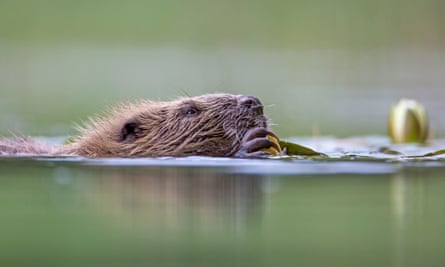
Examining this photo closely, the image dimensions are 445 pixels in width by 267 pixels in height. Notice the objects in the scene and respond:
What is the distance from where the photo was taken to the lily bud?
9750mm

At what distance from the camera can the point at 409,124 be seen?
9.78 meters

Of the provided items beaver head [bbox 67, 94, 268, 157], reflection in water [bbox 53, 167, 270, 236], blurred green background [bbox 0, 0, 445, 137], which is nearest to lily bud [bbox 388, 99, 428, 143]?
beaver head [bbox 67, 94, 268, 157]

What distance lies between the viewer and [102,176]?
267 inches

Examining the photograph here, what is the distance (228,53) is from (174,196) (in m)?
18.0

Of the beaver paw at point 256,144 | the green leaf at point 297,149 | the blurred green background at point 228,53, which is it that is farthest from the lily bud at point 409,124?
the blurred green background at point 228,53

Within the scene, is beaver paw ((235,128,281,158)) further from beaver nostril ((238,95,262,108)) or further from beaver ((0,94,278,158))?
beaver nostril ((238,95,262,108))

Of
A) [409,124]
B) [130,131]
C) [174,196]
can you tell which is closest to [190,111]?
[130,131]

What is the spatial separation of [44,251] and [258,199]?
4.85ft

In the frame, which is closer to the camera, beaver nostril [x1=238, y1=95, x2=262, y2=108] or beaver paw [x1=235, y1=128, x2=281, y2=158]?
beaver paw [x1=235, y1=128, x2=281, y2=158]

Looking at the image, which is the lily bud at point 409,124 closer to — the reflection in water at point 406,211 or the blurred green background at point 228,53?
the reflection in water at point 406,211

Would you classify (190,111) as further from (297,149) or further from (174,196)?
(174,196)

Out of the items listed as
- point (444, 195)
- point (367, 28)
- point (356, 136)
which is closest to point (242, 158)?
point (444, 195)

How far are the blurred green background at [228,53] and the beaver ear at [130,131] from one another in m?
5.79

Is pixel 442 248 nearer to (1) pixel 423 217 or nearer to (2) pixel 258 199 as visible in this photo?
(1) pixel 423 217
